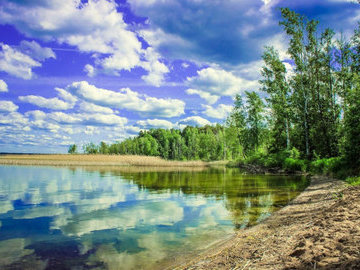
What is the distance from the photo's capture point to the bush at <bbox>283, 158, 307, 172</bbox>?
30297 millimetres

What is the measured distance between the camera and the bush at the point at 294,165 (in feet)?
99.4

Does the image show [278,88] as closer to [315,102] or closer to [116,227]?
[315,102]

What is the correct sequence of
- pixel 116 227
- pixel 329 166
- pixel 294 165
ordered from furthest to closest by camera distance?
pixel 294 165 < pixel 329 166 < pixel 116 227

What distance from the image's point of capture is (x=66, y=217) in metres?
11.4

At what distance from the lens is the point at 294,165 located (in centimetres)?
3183

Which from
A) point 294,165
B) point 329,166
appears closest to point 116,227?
point 329,166

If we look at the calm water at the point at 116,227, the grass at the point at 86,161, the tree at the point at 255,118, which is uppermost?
the tree at the point at 255,118

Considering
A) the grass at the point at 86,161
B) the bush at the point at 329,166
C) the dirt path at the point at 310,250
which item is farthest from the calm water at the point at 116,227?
the grass at the point at 86,161

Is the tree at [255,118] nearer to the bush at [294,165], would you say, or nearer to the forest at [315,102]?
the forest at [315,102]

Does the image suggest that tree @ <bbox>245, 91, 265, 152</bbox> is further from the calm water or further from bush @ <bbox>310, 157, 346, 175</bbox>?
the calm water

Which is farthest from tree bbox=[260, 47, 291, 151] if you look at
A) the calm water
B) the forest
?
the calm water

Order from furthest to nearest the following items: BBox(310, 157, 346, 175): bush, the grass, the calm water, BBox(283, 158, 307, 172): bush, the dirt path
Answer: the grass
BBox(283, 158, 307, 172): bush
BBox(310, 157, 346, 175): bush
the calm water
the dirt path

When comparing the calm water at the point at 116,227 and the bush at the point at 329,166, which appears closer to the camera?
the calm water at the point at 116,227

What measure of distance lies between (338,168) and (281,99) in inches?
808
